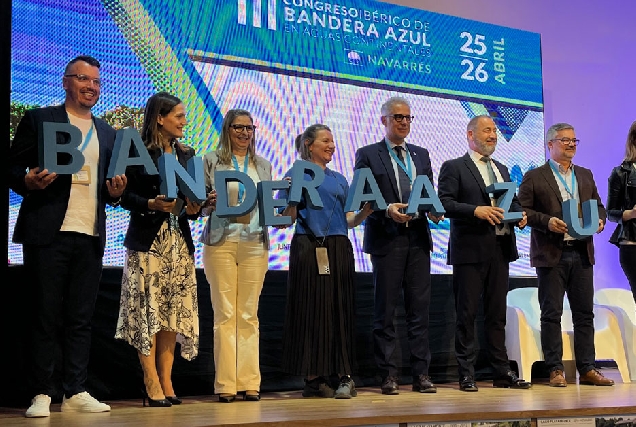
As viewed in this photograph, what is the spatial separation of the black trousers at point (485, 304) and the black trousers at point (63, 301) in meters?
2.27

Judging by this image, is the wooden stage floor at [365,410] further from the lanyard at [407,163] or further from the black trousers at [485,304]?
the lanyard at [407,163]

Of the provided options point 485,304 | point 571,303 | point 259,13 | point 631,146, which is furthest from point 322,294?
point 631,146

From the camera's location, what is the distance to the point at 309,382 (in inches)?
185

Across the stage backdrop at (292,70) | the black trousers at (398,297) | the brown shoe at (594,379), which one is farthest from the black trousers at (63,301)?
the brown shoe at (594,379)

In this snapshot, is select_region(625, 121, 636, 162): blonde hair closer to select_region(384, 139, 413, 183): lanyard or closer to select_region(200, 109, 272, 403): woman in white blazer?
select_region(384, 139, 413, 183): lanyard

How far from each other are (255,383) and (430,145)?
8.67 feet

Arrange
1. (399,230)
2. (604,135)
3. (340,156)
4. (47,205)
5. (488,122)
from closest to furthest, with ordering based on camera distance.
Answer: (47,205) < (399,230) < (488,122) < (340,156) < (604,135)

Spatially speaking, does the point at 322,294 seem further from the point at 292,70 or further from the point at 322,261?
the point at 292,70

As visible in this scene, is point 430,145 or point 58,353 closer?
point 58,353

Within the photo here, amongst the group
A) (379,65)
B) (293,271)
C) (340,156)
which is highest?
(379,65)

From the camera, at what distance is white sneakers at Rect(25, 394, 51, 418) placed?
3721 millimetres

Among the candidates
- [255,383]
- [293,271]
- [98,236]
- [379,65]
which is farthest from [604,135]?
[98,236]

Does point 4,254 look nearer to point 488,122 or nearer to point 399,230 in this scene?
point 399,230

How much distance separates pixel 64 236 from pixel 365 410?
1.66 metres
